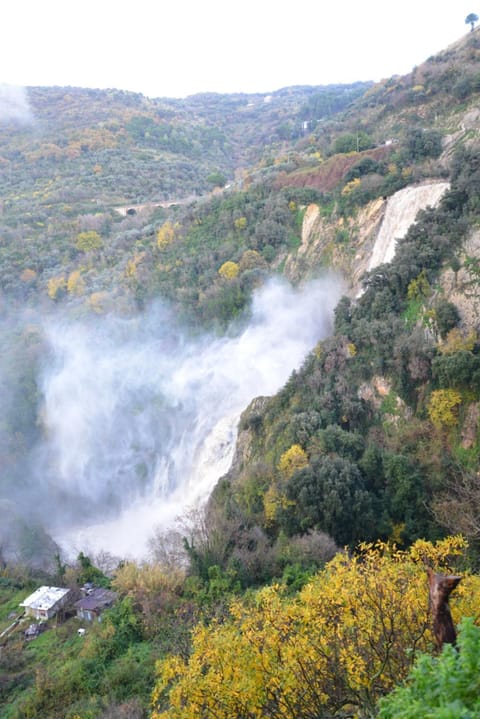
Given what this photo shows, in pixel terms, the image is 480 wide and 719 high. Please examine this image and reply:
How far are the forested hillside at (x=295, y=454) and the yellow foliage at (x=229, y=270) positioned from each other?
0.36 m

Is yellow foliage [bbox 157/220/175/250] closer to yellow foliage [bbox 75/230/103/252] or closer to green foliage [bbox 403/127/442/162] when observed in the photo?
yellow foliage [bbox 75/230/103/252]

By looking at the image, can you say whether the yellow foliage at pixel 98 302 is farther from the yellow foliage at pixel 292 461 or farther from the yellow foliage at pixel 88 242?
the yellow foliage at pixel 292 461

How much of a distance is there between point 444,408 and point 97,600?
18.8m

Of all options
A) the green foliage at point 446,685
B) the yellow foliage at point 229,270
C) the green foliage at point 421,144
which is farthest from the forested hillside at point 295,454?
the yellow foliage at point 229,270

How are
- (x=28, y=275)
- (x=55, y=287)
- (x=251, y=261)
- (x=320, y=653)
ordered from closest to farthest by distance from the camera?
(x=320, y=653), (x=251, y=261), (x=55, y=287), (x=28, y=275)

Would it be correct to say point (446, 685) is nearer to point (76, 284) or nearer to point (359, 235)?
point (359, 235)

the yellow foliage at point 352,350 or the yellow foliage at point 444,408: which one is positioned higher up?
the yellow foliage at point 352,350

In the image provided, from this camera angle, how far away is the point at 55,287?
60.9m

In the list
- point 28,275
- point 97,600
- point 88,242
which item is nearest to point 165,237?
point 88,242

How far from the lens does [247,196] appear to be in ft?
169

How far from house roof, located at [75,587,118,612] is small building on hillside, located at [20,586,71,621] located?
891 mm

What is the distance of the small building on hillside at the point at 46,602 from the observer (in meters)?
25.0

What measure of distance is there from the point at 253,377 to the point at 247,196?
22.3 meters

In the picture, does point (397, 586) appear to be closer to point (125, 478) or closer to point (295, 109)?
point (125, 478)
